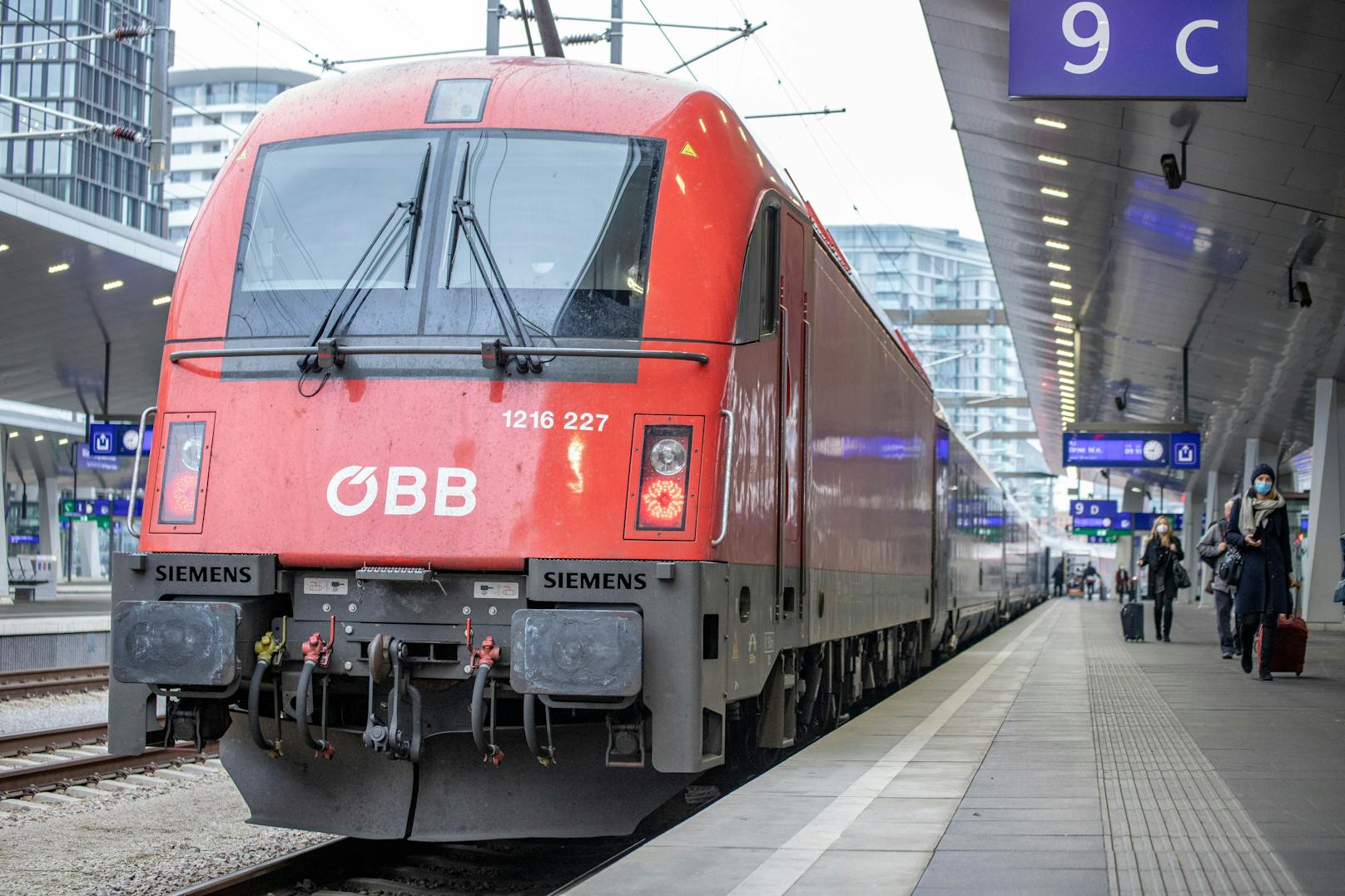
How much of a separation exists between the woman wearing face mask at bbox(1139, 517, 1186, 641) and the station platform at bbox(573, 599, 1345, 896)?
10362 millimetres

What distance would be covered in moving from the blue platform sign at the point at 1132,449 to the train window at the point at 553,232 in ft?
68.2

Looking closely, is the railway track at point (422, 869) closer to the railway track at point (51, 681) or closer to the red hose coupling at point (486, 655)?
the red hose coupling at point (486, 655)

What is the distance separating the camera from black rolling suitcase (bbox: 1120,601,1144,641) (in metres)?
22.9

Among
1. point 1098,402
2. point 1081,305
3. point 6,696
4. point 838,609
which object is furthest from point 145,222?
point 838,609

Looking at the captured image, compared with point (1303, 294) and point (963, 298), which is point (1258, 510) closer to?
point (1303, 294)

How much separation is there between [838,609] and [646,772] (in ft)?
10.8

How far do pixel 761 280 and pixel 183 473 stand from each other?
106 inches

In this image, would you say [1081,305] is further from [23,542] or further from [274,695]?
[23,542]

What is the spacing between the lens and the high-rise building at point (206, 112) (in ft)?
408

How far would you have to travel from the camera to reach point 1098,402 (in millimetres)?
42500

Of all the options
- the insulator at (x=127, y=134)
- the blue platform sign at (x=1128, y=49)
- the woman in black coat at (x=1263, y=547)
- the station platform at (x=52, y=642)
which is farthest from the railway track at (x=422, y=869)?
the station platform at (x=52, y=642)

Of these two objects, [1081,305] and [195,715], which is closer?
[195,715]

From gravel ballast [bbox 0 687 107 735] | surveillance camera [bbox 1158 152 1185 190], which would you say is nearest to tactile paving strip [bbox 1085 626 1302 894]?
surveillance camera [bbox 1158 152 1185 190]

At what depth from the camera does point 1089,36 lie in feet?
27.6
